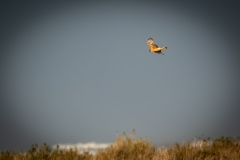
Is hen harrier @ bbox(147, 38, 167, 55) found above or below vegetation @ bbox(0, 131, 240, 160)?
above

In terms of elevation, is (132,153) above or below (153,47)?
below

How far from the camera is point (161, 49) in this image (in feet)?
43.2

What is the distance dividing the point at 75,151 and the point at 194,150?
4.10m

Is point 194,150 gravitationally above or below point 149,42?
below

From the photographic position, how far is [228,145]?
1374 centimetres

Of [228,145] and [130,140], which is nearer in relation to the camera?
[130,140]

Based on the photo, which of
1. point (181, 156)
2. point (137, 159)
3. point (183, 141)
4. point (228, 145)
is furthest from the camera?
point (228, 145)

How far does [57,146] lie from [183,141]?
4642mm

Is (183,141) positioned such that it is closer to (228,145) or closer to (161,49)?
(228,145)

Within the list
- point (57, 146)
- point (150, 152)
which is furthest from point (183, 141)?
point (57, 146)

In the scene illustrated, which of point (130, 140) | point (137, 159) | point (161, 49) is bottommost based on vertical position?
point (137, 159)

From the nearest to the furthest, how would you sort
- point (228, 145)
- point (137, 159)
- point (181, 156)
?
point (137, 159) < point (181, 156) < point (228, 145)

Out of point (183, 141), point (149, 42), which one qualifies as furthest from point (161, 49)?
point (183, 141)

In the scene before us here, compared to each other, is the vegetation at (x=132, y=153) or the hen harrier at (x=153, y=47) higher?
the hen harrier at (x=153, y=47)
